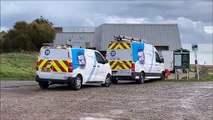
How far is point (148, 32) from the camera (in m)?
58.7

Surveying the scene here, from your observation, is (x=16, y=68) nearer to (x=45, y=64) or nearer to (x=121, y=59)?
(x=121, y=59)

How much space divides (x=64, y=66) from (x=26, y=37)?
41.7 m

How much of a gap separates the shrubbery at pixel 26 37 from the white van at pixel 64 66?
39.7 meters

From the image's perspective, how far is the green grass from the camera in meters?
31.5

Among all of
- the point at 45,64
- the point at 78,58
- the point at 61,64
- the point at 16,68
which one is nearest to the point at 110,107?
the point at 61,64

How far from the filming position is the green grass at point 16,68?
104 feet

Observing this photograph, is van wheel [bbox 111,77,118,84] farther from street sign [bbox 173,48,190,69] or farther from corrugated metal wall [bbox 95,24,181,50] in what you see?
corrugated metal wall [bbox 95,24,181,50]

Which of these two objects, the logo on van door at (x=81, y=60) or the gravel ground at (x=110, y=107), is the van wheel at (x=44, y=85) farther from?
the gravel ground at (x=110, y=107)

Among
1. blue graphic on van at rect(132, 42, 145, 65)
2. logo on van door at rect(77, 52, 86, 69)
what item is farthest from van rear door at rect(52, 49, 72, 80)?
blue graphic on van at rect(132, 42, 145, 65)

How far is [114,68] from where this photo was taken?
24500mm

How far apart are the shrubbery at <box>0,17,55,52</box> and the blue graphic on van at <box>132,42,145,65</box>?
120 ft

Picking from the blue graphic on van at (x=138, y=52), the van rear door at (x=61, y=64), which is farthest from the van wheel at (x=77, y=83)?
the blue graphic on van at (x=138, y=52)

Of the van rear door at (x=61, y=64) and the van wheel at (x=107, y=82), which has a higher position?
the van rear door at (x=61, y=64)

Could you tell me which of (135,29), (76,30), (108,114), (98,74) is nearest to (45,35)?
(76,30)
